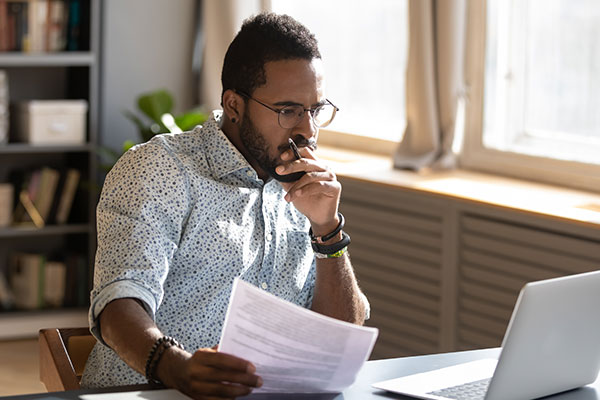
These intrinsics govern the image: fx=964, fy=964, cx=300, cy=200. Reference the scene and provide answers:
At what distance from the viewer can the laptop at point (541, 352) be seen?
1.41m

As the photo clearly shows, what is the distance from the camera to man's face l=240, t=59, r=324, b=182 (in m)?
A: 1.89

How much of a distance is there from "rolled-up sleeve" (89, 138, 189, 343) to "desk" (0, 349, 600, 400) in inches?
8.7

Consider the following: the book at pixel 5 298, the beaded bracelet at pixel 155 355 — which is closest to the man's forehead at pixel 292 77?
the beaded bracelet at pixel 155 355

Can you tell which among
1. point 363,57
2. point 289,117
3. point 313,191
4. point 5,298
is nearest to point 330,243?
point 313,191

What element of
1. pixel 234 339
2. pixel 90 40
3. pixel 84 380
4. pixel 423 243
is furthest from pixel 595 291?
pixel 90 40

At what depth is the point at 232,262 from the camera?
1.92 meters

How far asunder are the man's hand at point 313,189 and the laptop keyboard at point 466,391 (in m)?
0.45

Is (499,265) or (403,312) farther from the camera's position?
(403,312)

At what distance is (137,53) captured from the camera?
14.8 ft

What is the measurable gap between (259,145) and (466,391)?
2.17 feet

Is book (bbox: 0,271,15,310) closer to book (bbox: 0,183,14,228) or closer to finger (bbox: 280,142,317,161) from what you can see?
book (bbox: 0,183,14,228)

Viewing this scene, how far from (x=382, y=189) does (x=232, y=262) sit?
169 centimetres

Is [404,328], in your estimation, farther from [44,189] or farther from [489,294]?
[44,189]

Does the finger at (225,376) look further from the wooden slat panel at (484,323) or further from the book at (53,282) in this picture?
the book at (53,282)
